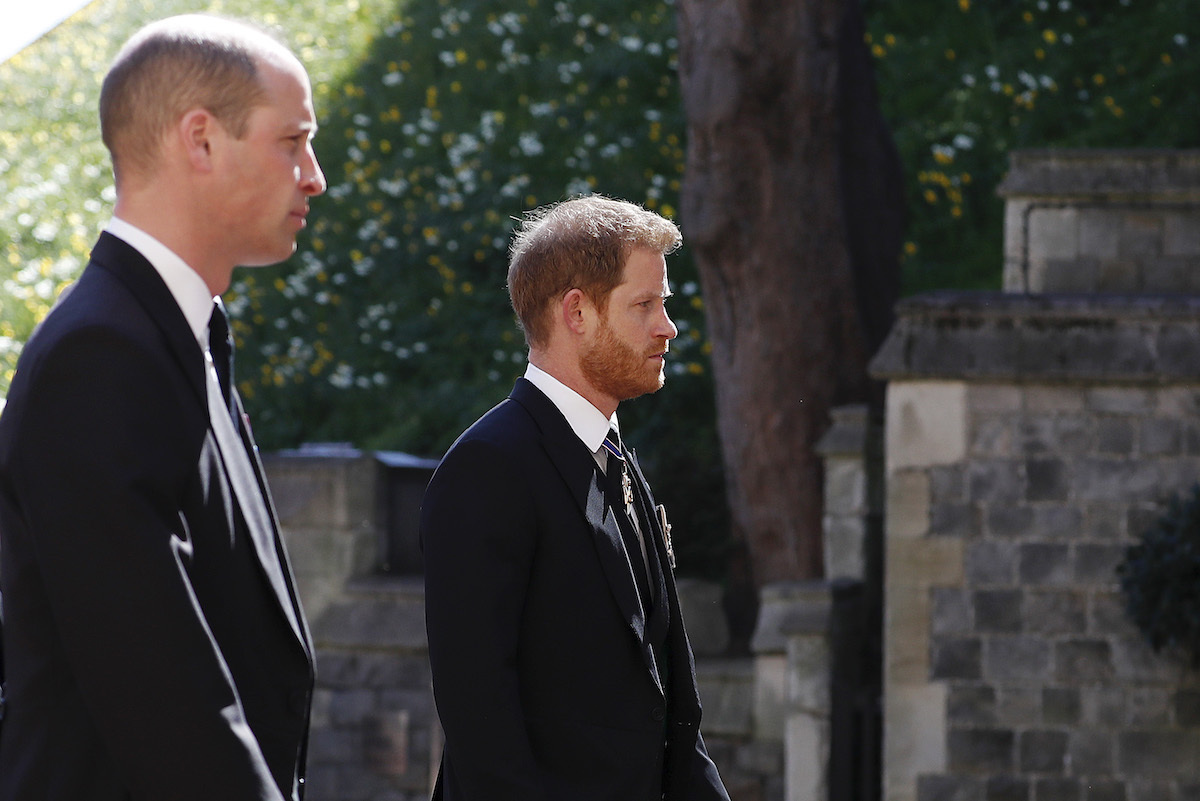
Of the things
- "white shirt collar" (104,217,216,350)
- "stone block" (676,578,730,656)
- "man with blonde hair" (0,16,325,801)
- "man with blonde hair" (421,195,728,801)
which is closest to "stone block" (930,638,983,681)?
"stone block" (676,578,730,656)

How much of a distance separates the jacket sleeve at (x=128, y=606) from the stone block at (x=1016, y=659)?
5.46 metres

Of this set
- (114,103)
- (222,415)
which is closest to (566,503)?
(222,415)

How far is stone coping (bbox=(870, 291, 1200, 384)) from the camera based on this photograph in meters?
6.73

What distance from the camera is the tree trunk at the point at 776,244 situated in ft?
29.3

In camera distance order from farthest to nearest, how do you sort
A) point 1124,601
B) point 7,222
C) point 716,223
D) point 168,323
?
1. point 7,222
2. point 716,223
3. point 1124,601
4. point 168,323

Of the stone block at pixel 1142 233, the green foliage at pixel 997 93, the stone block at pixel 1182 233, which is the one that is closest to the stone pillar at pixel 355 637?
the stone block at pixel 1142 233

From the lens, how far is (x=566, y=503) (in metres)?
2.68

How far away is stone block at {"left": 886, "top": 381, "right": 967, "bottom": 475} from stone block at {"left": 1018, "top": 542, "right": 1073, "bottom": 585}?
0.52 metres

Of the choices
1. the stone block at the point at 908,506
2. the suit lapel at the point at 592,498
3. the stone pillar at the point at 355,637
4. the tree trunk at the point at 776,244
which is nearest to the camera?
the suit lapel at the point at 592,498

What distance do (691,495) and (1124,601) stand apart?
3067 mm

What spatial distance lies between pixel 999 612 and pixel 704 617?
166cm

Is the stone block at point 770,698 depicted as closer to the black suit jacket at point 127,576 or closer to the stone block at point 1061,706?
the stone block at point 1061,706

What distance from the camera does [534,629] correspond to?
8.54ft

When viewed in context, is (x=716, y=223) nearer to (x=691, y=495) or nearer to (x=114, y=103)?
(x=691, y=495)
